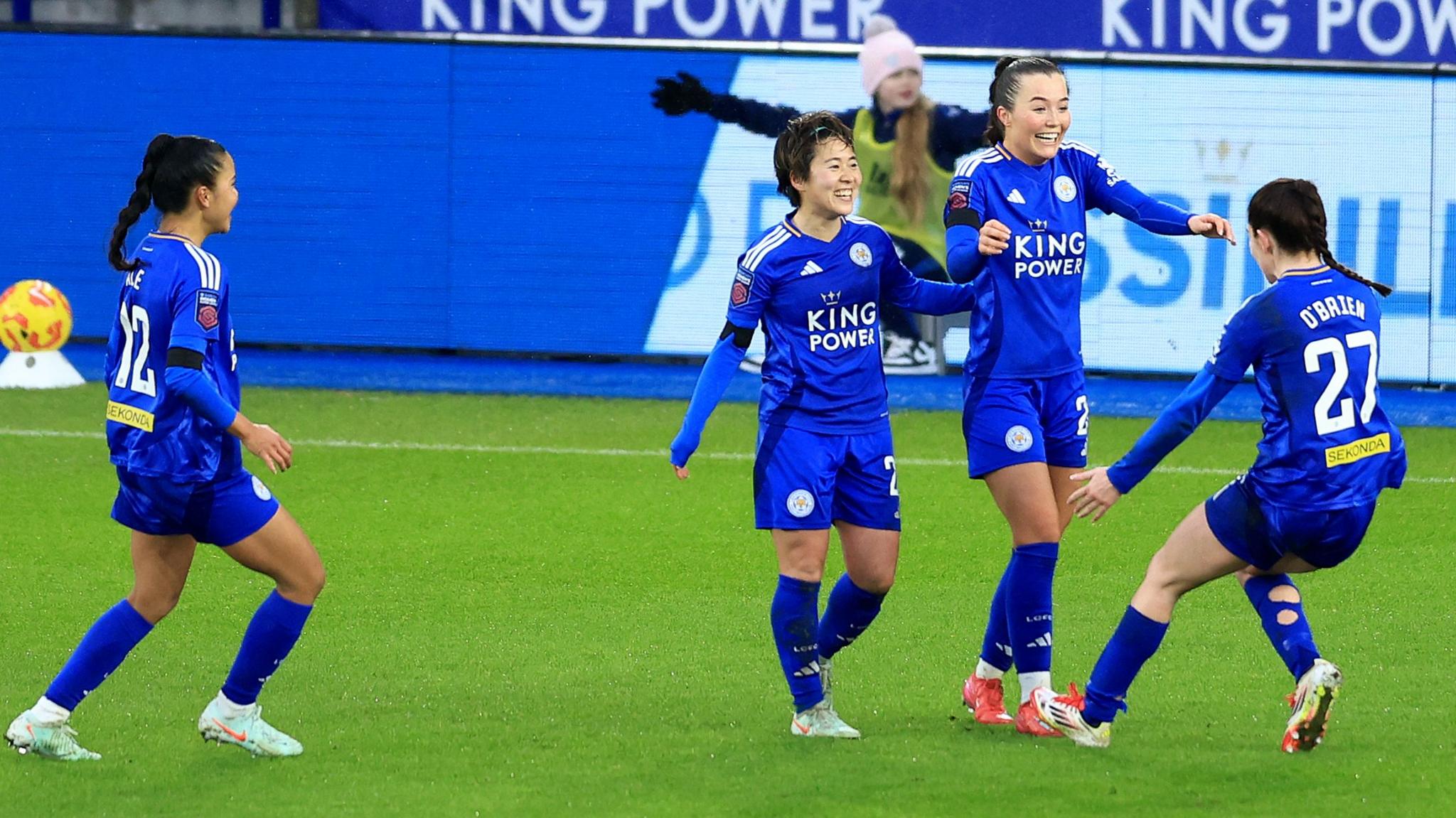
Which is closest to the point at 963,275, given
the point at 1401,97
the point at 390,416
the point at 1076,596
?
the point at 1076,596

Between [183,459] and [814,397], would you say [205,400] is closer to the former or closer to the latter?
[183,459]

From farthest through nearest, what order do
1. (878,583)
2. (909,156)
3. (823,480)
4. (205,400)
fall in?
(909,156) → (878,583) → (823,480) → (205,400)

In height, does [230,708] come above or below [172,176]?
below

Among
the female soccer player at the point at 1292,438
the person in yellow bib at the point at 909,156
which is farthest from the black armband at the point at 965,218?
the person in yellow bib at the point at 909,156

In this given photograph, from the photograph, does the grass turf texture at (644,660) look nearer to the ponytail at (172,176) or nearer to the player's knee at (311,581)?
the player's knee at (311,581)

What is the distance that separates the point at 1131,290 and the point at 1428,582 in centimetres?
520

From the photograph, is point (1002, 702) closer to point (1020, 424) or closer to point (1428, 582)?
point (1020, 424)

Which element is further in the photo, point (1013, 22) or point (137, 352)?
point (1013, 22)

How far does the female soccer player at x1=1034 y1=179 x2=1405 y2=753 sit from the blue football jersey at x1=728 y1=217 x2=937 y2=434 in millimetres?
701

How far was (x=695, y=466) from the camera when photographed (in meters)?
10.5

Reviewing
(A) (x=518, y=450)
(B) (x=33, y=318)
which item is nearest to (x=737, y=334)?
(A) (x=518, y=450)

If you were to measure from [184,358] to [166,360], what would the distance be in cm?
13

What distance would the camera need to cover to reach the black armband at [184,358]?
5082mm

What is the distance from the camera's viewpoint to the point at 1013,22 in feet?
55.1
